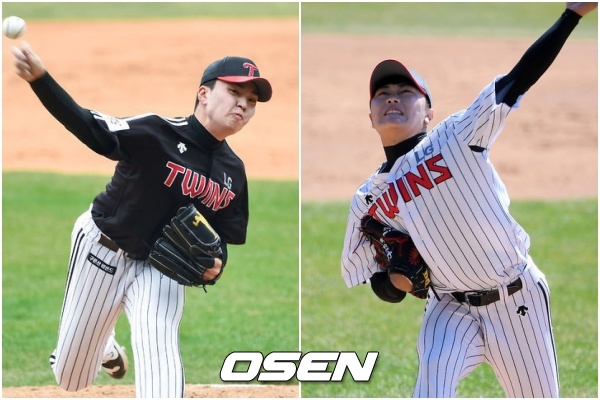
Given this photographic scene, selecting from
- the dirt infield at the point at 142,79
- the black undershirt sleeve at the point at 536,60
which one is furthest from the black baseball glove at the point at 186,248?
the dirt infield at the point at 142,79

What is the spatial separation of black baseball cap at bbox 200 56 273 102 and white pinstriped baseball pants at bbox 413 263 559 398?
114cm

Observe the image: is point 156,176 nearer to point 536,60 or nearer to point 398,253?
point 398,253

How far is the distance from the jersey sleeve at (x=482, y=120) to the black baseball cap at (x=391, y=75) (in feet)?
0.83

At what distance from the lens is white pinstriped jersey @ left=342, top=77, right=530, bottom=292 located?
383cm

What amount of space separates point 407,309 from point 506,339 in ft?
14.1

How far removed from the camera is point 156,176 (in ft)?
13.6

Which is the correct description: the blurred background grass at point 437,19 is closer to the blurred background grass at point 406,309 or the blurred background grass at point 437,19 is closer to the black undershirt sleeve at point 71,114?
the blurred background grass at point 406,309

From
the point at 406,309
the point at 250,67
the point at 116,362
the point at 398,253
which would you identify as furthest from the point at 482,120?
the point at 406,309

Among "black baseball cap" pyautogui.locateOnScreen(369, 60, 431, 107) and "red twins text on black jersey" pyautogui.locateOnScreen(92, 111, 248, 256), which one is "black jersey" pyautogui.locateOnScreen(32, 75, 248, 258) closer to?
"red twins text on black jersey" pyautogui.locateOnScreen(92, 111, 248, 256)

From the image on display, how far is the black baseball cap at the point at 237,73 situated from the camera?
4180 mm

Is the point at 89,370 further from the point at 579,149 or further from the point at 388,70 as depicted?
the point at 579,149

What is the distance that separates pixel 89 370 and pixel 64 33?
16.1m

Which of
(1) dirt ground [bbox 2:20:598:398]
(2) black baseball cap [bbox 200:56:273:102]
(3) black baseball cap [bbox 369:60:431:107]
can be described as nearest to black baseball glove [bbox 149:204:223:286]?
(2) black baseball cap [bbox 200:56:273:102]

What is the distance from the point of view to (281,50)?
18.3 meters
